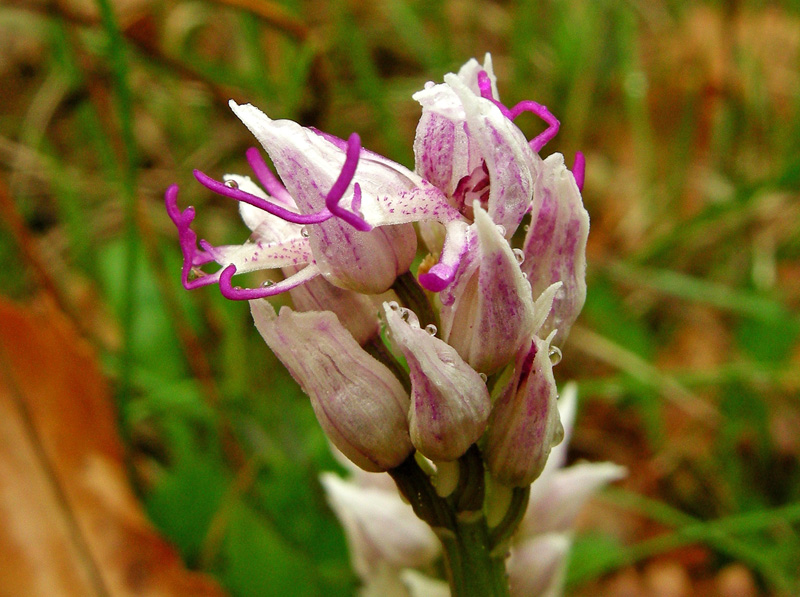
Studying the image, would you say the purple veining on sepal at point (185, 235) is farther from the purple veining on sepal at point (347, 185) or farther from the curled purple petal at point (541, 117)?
the curled purple petal at point (541, 117)

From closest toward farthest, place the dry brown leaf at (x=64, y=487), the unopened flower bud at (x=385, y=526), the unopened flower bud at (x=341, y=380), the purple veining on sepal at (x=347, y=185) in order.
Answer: the purple veining on sepal at (x=347, y=185) → the unopened flower bud at (x=341, y=380) → the unopened flower bud at (x=385, y=526) → the dry brown leaf at (x=64, y=487)

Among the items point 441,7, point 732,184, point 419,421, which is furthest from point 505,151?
point 732,184

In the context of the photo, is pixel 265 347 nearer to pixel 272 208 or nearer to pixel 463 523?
pixel 463 523

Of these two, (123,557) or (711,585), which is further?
(711,585)

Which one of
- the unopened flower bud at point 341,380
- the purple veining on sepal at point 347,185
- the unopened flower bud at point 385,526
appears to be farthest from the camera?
the unopened flower bud at point 385,526

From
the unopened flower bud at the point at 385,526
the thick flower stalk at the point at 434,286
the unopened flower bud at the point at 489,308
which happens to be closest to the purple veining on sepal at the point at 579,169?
the thick flower stalk at the point at 434,286

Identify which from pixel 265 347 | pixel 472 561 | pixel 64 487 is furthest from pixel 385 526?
pixel 265 347

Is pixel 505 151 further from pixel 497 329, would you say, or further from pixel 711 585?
pixel 711 585
